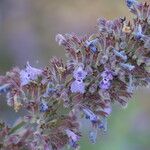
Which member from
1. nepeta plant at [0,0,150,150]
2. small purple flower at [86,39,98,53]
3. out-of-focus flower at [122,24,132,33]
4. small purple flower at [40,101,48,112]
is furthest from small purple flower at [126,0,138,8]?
small purple flower at [40,101,48,112]

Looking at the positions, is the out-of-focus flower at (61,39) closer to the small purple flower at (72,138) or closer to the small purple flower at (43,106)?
the small purple flower at (43,106)

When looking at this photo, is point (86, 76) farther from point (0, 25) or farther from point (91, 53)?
point (0, 25)

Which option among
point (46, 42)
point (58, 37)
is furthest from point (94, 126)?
point (46, 42)

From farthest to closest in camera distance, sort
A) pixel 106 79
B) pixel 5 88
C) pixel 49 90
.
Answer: pixel 5 88
pixel 49 90
pixel 106 79

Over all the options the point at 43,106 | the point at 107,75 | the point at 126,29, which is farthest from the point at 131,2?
the point at 43,106

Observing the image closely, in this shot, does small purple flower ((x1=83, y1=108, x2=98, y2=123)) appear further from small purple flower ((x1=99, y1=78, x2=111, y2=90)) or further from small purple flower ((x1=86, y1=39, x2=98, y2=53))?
small purple flower ((x1=86, y1=39, x2=98, y2=53))

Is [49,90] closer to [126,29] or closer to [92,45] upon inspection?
[92,45]

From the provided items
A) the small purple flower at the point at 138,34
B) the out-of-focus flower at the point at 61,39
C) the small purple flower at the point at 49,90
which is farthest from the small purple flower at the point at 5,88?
the small purple flower at the point at 138,34
